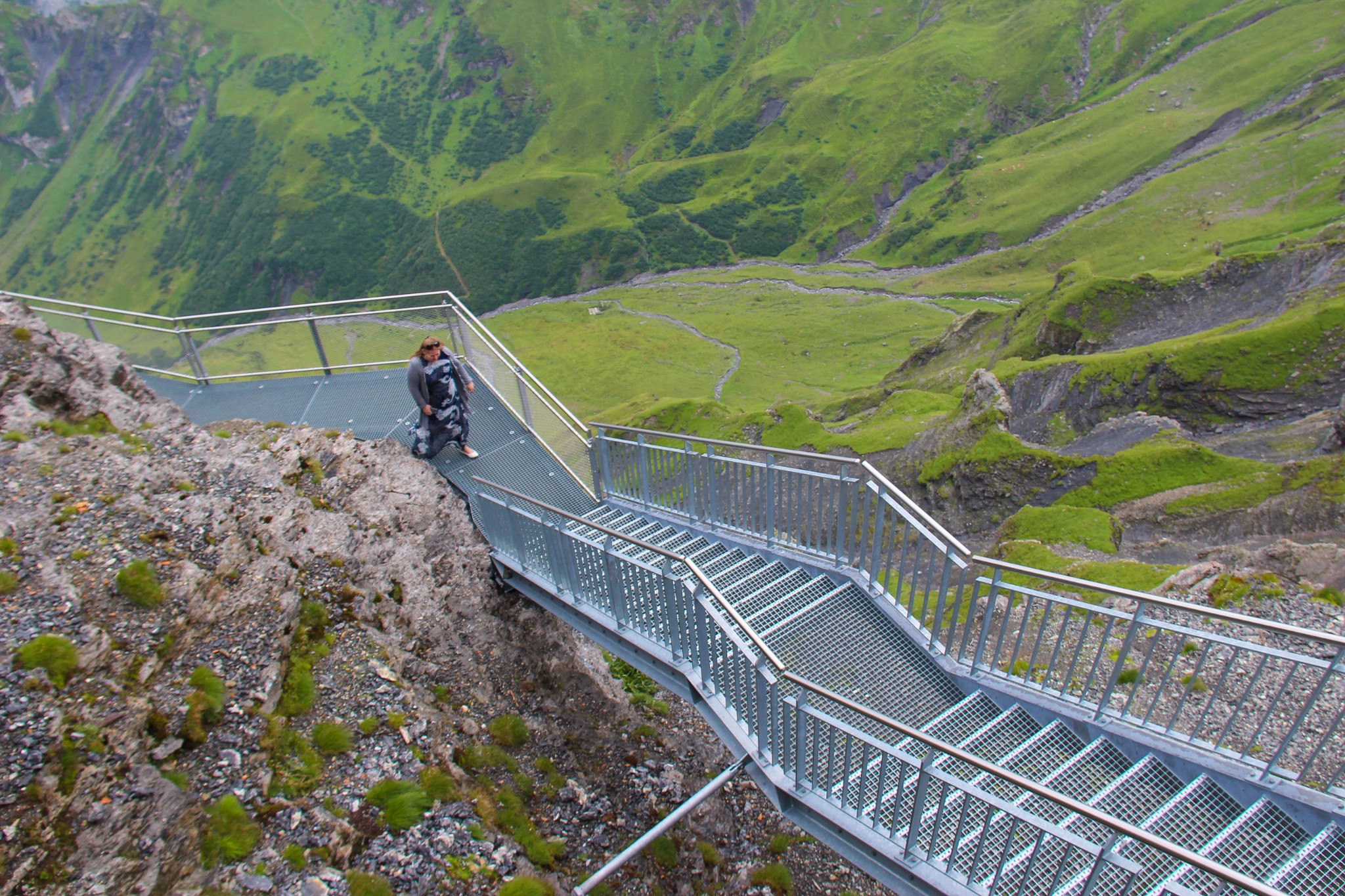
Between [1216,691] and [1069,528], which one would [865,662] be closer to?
[1216,691]

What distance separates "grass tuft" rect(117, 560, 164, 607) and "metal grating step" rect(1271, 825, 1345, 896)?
8.73 meters

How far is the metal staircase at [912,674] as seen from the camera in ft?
15.3

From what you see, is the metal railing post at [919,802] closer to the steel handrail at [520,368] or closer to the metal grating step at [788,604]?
the metal grating step at [788,604]

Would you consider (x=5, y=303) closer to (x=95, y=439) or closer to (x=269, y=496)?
(x=95, y=439)

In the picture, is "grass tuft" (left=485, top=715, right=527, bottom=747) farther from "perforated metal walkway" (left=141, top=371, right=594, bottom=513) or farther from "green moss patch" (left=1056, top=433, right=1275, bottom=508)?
"green moss patch" (left=1056, top=433, right=1275, bottom=508)

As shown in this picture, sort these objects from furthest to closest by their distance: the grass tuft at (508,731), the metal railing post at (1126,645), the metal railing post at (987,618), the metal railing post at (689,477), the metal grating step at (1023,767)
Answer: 1. the metal railing post at (689,477)
2. the grass tuft at (508,731)
3. the metal railing post at (987,618)
4. the metal railing post at (1126,645)
5. the metal grating step at (1023,767)

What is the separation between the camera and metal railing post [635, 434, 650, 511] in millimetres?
10195

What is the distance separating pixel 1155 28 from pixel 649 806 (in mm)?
206958

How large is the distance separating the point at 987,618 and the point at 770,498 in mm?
2825

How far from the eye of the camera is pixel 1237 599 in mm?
9148

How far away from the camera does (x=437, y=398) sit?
1060 centimetres

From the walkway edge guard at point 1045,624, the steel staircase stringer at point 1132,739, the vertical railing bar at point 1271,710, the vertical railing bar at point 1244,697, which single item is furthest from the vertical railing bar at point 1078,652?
the vertical railing bar at point 1271,710

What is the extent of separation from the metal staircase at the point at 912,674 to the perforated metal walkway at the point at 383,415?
0.23 feet

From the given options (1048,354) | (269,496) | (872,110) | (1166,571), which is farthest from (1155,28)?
(269,496)
